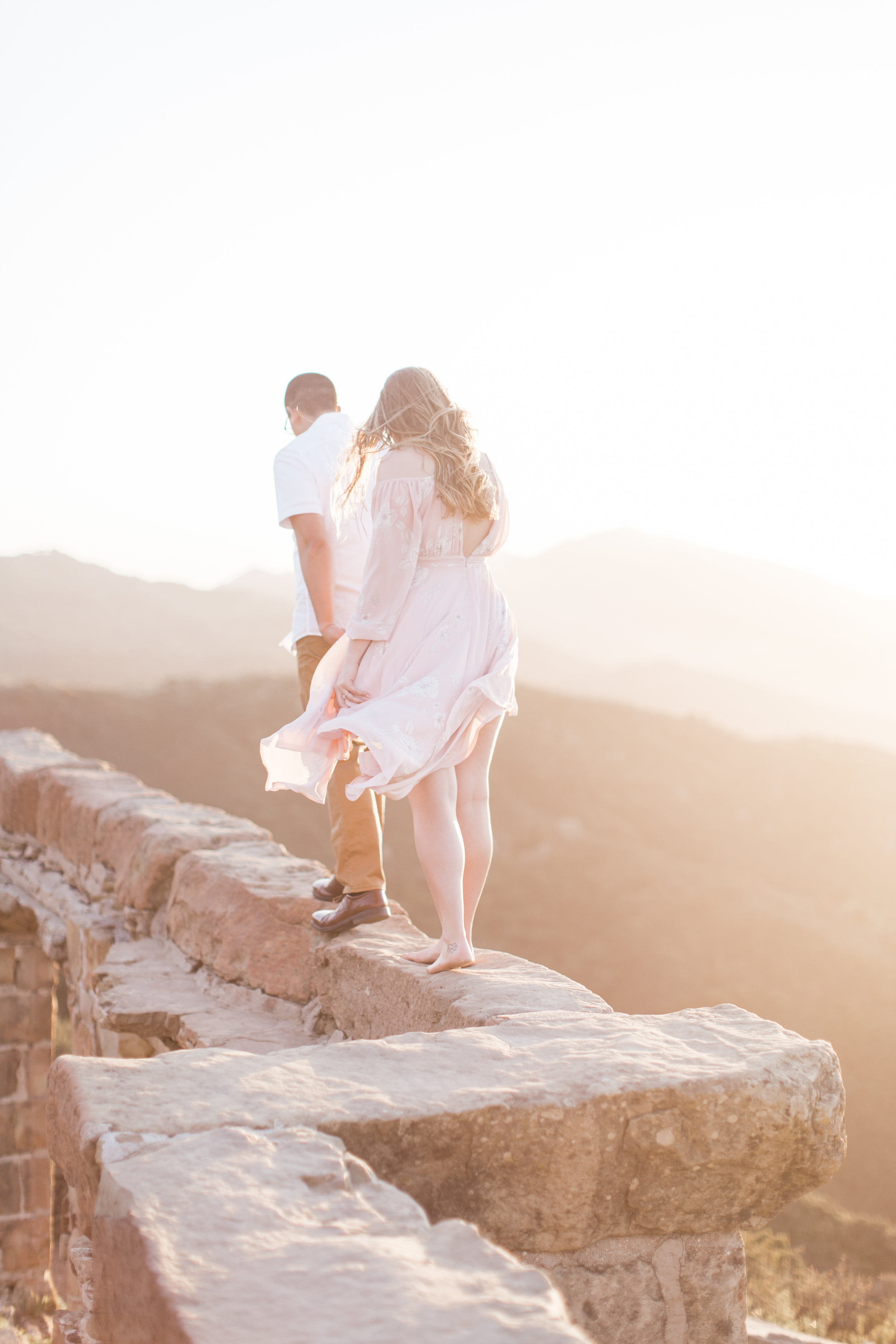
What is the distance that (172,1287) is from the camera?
3.89 ft

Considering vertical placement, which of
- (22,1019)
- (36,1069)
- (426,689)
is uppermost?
(426,689)

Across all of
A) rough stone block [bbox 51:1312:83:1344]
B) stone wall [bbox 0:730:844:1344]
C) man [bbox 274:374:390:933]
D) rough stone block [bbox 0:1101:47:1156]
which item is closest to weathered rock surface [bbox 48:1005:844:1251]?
stone wall [bbox 0:730:844:1344]

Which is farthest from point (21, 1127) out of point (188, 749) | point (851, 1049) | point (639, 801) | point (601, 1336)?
point (639, 801)

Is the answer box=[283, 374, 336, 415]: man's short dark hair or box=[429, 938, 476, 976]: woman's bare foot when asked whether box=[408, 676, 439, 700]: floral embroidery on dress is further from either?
box=[283, 374, 336, 415]: man's short dark hair

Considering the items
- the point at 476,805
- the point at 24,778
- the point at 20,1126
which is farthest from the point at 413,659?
the point at 20,1126

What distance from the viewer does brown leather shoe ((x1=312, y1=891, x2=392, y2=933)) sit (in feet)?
10.2

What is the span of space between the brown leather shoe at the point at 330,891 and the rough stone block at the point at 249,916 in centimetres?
3

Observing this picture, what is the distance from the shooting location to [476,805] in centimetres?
281

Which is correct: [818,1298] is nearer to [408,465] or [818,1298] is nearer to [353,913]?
[353,913]

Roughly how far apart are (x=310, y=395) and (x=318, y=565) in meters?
0.55

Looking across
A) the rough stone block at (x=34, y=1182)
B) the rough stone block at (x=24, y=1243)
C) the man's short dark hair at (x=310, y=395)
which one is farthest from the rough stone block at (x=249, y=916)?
the rough stone block at (x=24, y=1243)

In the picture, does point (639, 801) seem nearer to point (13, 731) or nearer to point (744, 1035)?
point (13, 731)

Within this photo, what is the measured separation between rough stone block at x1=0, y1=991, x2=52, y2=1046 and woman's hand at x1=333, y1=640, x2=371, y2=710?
438 centimetres

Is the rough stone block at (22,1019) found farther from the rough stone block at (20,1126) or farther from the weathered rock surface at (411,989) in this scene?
the weathered rock surface at (411,989)
